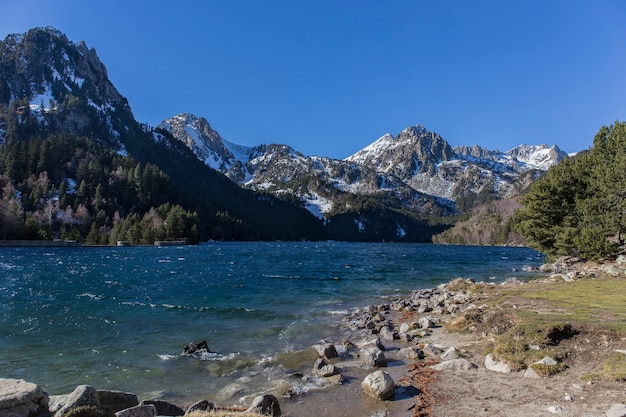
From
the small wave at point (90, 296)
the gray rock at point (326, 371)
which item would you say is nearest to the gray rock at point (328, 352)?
the gray rock at point (326, 371)

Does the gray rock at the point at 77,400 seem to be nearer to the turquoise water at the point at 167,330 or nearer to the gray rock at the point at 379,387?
the turquoise water at the point at 167,330

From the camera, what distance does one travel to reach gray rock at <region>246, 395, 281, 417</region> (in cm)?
1097

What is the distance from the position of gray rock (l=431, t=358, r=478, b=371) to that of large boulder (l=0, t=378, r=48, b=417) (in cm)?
1309

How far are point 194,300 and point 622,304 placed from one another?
31758mm

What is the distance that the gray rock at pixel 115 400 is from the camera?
10172mm

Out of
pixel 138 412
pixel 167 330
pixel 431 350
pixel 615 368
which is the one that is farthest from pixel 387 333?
pixel 138 412

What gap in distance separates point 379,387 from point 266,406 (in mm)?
3852

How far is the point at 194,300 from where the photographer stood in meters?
35.9

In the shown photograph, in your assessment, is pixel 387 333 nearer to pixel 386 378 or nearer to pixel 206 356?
pixel 386 378

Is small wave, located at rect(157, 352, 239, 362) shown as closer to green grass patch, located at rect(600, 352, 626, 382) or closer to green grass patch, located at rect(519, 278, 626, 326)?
green grass patch, located at rect(600, 352, 626, 382)

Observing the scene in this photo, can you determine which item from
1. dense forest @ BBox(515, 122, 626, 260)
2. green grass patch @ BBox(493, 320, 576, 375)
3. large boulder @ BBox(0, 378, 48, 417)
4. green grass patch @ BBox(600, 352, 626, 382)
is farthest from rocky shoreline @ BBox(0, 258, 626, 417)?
dense forest @ BBox(515, 122, 626, 260)

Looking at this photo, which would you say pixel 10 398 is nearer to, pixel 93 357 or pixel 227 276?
pixel 93 357

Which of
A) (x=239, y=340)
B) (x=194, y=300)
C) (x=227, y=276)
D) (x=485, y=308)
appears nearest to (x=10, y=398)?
(x=239, y=340)

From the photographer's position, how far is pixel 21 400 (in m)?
7.92
